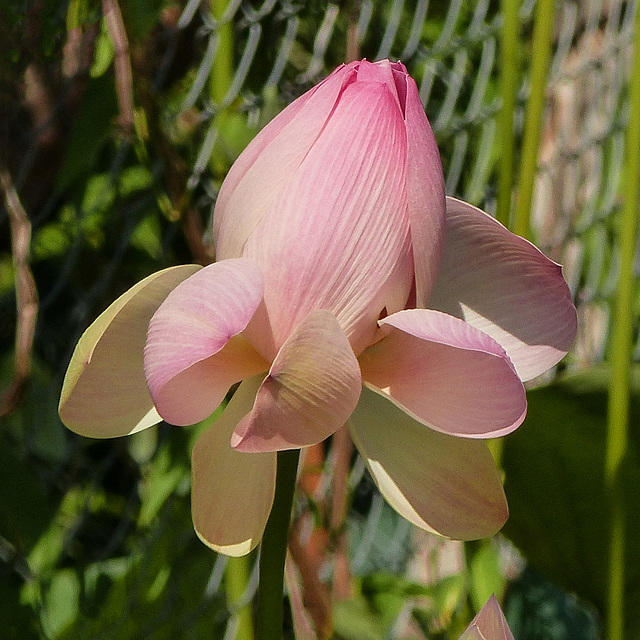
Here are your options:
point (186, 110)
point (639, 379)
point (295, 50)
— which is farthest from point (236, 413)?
point (295, 50)

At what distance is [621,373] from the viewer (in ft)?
1.61

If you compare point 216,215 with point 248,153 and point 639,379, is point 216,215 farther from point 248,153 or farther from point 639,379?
point 639,379

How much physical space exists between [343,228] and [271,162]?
0.03m

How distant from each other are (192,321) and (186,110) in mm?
528

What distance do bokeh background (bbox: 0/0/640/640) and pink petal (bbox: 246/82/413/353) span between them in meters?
0.24

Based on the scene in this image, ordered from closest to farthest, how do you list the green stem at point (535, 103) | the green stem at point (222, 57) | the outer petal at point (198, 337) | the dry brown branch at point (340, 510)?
1. the outer petal at point (198, 337)
2. the green stem at point (535, 103)
3. the green stem at point (222, 57)
4. the dry brown branch at point (340, 510)

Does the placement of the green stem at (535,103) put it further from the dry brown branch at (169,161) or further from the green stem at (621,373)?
the dry brown branch at (169,161)

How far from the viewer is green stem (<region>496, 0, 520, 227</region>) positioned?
1.62 feet

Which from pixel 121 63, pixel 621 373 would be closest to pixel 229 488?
pixel 621 373

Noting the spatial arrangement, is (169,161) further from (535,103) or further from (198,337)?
(198,337)

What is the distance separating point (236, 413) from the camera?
0.28 meters

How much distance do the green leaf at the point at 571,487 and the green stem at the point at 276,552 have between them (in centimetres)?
28

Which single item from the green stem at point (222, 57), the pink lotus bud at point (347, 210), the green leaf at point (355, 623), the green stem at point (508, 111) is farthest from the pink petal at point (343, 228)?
the green leaf at point (355, 623)

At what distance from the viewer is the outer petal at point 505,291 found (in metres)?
0.30
